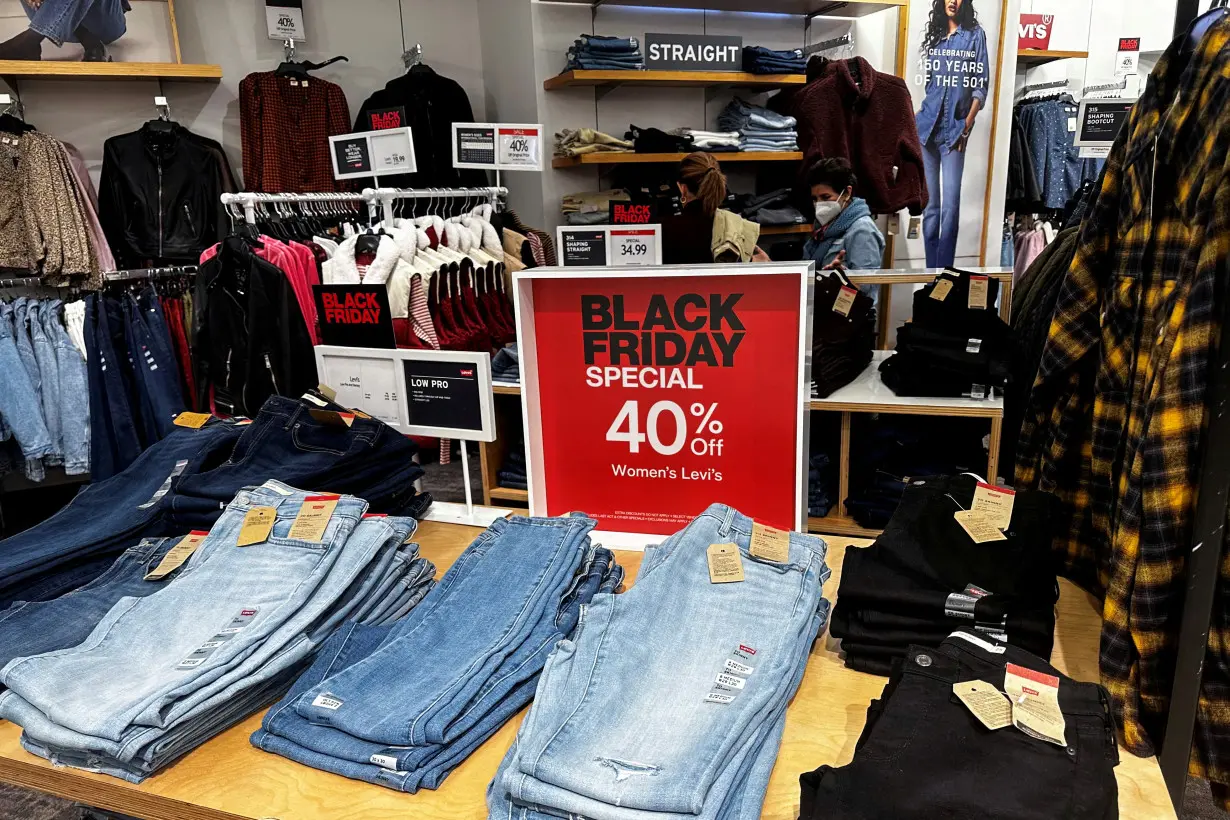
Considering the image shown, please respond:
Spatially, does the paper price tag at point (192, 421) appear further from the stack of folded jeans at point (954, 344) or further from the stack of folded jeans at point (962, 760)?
the stack of folded jeans at point (954, 344)

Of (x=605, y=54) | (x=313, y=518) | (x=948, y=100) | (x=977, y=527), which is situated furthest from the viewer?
(x=948, y=100)

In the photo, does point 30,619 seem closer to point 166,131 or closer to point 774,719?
point 774,719

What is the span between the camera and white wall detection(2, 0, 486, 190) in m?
4.64

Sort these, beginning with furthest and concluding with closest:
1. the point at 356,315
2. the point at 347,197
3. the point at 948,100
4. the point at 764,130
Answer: the point at 948,100, the point at 764,130, the point at 347,197, the point at 356,315

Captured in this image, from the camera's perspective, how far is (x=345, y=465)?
182 centimetres

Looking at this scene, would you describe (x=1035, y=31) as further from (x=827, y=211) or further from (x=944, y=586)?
(x=944, y=586)

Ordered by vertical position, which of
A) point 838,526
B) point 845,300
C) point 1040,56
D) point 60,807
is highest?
point 1040,56

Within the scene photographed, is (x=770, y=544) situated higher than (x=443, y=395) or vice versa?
(x=443, y=395)

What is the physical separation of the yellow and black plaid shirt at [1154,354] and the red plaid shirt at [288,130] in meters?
4.47

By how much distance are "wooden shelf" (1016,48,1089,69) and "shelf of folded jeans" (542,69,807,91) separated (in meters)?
1.92

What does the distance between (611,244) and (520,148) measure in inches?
36.3

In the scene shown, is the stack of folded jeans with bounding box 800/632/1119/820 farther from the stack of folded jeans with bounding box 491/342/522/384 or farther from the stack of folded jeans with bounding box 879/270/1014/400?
the stack of folded jeans with bounding box 491/342/522/384

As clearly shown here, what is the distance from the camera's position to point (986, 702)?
1.02m

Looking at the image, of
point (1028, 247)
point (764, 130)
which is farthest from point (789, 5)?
point (1028, 247)
